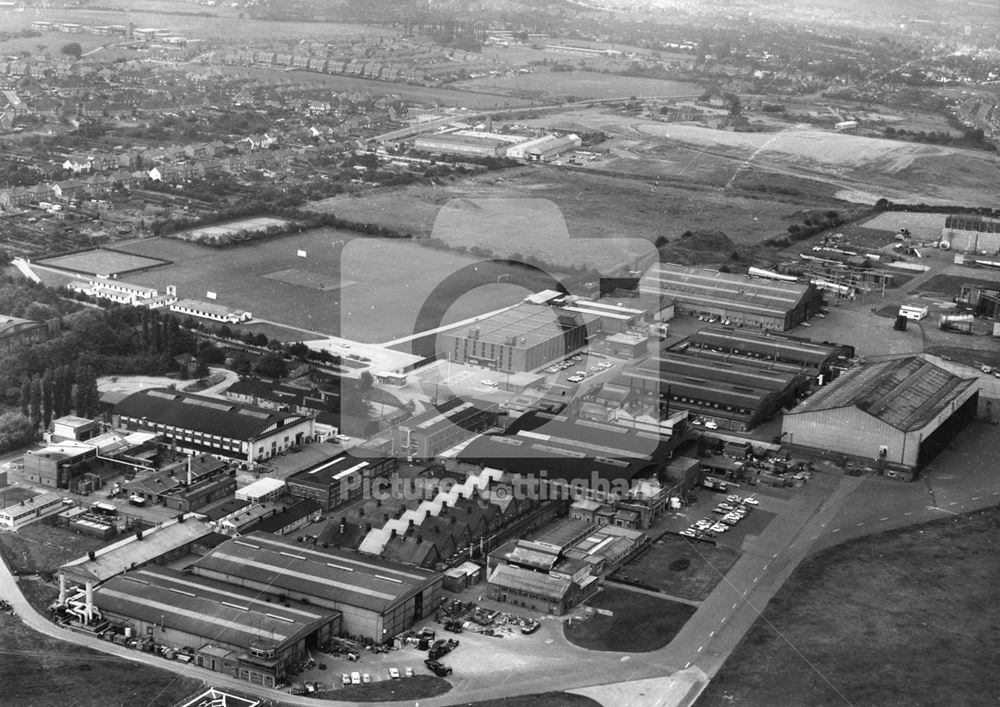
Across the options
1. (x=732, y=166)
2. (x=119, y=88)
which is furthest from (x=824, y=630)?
A: (x=119, y=88)

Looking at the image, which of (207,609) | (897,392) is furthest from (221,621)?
(897,392)

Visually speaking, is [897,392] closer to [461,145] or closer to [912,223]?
[912,223]

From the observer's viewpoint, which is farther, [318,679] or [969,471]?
[969,471]

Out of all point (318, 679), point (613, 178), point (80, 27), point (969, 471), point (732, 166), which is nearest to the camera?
point (318, 679)

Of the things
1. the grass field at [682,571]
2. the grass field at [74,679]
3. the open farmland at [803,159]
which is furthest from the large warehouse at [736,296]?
the grass field at [74,679]

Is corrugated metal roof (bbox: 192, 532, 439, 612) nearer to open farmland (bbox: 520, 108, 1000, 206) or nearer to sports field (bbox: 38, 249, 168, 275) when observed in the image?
sports field (bbox: 38, 249, 168, 275)

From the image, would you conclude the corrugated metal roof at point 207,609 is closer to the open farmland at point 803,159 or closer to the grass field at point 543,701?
the grass field at point 543,701

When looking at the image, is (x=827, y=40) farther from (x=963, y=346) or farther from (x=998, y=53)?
(x=963, y=346)
